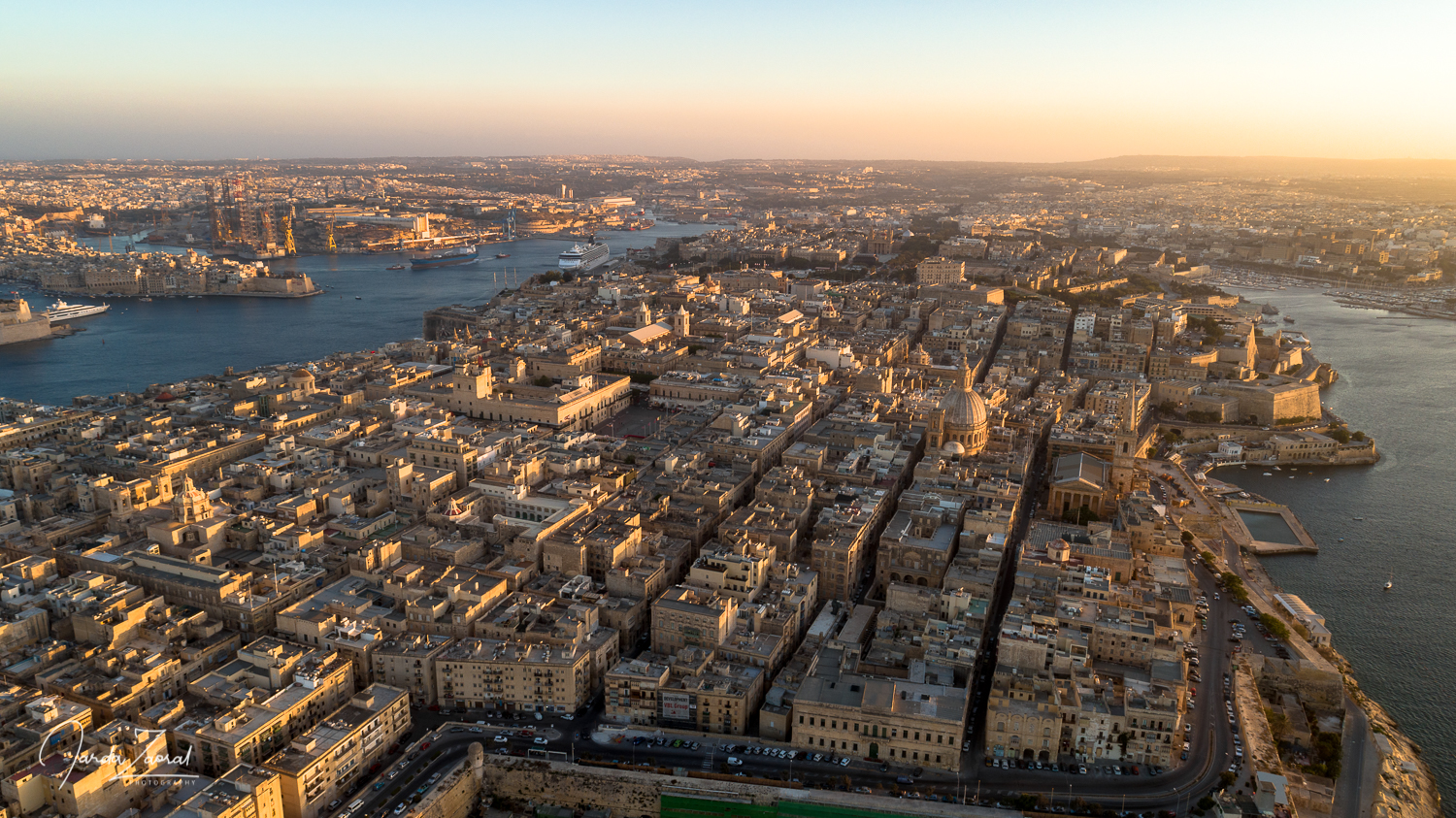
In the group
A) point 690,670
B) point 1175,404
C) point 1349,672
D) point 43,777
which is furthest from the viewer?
point 1175,404

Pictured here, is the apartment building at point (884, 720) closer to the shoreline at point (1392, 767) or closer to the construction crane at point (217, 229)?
the shoreline at point (1392, 767)

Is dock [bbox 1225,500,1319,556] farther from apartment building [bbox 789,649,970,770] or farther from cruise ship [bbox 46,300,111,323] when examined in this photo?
cruise ship [bbox 46,300,111,323]

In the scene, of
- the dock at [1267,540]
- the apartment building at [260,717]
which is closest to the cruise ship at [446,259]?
the dock at [1267,540]

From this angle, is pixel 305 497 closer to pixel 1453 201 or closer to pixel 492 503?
pixel 492 503

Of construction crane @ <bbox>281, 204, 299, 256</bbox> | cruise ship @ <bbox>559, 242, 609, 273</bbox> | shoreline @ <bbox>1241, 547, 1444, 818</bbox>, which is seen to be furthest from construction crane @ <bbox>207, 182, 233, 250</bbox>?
shoreline @ <bbox>1241, 547, 1444, 818</bbox>

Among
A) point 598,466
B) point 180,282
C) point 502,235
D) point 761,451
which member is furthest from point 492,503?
point 502,235
